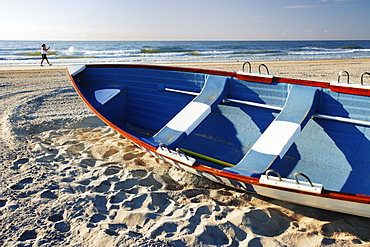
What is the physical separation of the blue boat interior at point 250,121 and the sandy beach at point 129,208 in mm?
419

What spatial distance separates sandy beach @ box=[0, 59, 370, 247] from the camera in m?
2.56

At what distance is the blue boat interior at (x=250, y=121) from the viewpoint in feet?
10.9

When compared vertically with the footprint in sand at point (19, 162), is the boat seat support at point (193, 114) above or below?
above

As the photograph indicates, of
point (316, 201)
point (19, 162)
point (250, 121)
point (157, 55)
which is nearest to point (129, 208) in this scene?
point (316, 201)

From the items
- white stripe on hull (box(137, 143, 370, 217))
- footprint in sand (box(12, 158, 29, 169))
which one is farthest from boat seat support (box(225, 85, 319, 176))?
footprint in sand (box(12, 158, 29, 169))

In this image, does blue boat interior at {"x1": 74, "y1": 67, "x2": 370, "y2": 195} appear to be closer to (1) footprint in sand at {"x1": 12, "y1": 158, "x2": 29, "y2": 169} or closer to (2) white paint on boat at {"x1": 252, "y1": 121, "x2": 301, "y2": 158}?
(2) white paint on boat at {"x1": 252, "y1": 121, "x2": 301, "y2": 158}

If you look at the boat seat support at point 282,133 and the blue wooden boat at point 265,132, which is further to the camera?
the boat seat support at point 282,133

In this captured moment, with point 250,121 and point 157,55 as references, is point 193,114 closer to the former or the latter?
point 250,121

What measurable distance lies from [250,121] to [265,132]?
0.78m

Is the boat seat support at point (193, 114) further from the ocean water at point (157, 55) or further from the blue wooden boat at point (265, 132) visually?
the ocean water at point (157, 55)

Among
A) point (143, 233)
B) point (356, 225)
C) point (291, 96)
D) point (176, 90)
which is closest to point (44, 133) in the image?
point (176, 90)

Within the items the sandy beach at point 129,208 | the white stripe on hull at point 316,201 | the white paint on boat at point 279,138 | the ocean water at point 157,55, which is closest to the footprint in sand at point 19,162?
the sandy beach at point 129,208

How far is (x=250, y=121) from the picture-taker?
4.27m

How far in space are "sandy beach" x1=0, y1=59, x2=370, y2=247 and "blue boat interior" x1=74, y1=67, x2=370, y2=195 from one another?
1.37ft
